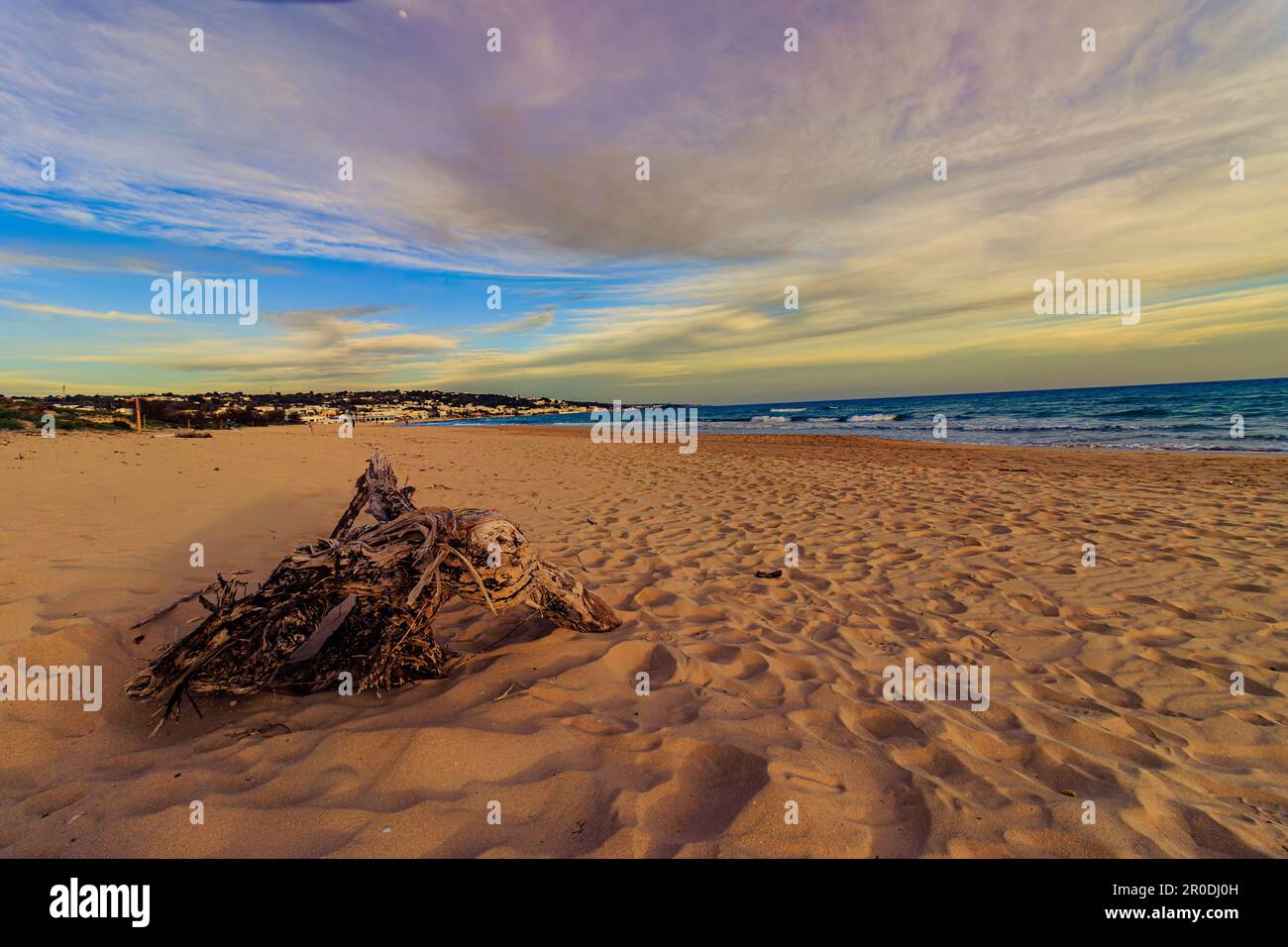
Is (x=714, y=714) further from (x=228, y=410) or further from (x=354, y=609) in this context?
(x=228, y=410)

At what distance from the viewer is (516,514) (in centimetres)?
856

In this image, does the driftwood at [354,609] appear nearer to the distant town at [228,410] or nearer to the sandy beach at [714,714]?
the sandy beach at [714,714]

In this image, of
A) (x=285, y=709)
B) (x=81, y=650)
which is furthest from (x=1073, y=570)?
(x=81, y=650)

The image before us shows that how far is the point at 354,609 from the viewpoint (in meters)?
3.08

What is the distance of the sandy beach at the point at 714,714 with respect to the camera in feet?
7.03

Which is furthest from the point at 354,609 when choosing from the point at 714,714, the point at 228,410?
the point at 228,410

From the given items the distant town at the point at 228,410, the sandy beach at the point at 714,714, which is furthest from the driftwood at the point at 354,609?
the distant town at the point at 228,410

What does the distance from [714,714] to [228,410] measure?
4196 centimetres

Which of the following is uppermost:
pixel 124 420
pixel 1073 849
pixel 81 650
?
pixel 124 420

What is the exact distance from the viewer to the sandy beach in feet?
7.03

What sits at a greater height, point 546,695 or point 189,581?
point 189,581

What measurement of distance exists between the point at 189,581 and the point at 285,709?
233 centimetres

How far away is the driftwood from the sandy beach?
16 cm
